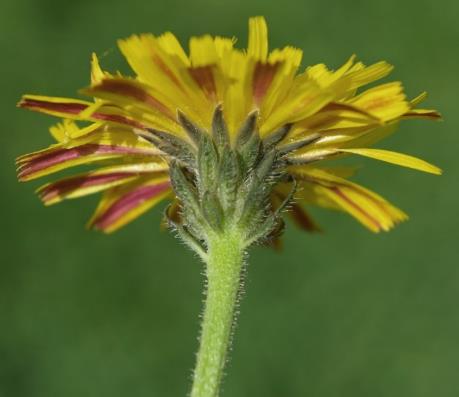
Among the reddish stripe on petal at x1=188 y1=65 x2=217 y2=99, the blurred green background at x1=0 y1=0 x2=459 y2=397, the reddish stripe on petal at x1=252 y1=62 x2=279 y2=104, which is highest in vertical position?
the blurred green background at x1=0 y1=0 x2=459 y2=397

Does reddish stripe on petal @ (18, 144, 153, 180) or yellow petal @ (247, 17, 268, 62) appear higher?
yellow petal @ (247, 17, 268, 62)

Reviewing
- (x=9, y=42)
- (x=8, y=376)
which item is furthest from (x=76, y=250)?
(x=9, y=42)

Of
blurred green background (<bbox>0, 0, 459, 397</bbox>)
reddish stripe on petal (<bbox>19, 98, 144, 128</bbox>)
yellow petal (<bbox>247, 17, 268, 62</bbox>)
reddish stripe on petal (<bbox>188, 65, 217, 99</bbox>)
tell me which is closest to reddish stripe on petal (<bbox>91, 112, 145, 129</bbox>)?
reddish stripe on petal (<bbox>19, 98, 144, 128</bbox>)

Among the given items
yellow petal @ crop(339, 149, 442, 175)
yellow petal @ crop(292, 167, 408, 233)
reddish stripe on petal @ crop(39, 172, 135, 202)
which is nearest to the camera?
yellow petal @ crop(339, 149, 442, 175)

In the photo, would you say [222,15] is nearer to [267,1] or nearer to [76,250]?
[267,1]

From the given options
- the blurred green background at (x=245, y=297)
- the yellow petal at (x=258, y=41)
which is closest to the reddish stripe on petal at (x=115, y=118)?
the yellow petal at (x=258, y=41)

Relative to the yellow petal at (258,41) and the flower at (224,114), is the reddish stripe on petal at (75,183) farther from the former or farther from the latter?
the yellow petal at (258,41)

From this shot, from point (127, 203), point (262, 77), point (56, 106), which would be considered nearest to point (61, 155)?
point (56, 106)

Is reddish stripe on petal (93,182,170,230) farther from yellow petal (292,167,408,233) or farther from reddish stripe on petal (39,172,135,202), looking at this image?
yellow petal (292,167,408,233)
